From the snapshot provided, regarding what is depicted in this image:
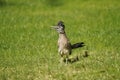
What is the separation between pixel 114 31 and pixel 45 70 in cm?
684

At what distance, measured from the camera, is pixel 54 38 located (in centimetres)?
1767

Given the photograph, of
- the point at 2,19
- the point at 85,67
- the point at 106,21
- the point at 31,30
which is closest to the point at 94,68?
the point at 85,67

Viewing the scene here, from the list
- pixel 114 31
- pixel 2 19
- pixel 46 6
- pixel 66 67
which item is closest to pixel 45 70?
pixel 66 67

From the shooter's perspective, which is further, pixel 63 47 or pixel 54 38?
pixel 54 38

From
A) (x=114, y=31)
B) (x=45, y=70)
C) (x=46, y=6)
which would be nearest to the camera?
(x=45, y=70)

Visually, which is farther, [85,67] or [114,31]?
[114,31]

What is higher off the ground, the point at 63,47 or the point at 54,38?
the point at 63,47

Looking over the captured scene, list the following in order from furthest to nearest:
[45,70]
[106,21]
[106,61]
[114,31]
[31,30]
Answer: [106,21] < [31,30] < [114,31] < [106,61] < [45,70]

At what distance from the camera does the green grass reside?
12.2 meters

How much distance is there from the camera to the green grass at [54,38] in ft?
40.1

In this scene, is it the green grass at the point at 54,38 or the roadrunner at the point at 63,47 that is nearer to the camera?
→ the green grass at the point at 54,38

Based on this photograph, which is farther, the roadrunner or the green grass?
the roadrunner

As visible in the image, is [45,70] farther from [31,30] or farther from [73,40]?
[31,30]

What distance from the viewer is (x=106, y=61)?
1320 cm
